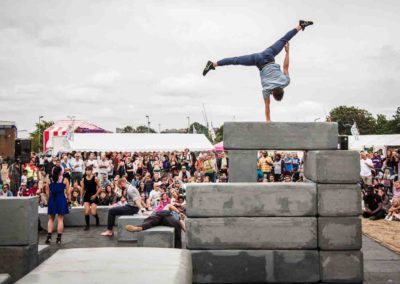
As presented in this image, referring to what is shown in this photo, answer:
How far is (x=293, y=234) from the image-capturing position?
6.86m

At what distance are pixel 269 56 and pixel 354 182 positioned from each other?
247 cm

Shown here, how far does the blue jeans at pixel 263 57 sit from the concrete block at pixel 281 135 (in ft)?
3.74

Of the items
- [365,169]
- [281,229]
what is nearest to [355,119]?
[365,169]

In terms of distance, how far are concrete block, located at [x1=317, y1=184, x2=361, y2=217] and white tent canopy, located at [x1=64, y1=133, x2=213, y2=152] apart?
20180 millimetres

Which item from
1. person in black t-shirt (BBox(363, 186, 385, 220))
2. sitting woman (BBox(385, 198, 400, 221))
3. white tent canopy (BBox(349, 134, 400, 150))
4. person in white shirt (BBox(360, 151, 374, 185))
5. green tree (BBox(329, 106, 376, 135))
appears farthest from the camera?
Result: green tree (BBox(329, 106, 376, 135))

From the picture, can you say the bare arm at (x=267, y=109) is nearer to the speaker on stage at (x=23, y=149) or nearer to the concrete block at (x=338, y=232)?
the concrete block at (x=338, y=232)

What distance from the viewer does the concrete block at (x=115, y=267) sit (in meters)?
2.45

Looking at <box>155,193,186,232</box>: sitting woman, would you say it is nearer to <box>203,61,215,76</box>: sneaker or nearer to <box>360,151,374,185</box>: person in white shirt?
<box>203,61,215,76</box>: sneaker

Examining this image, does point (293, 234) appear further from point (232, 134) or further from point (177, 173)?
point (177, 173)

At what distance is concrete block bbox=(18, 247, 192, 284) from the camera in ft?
8.02

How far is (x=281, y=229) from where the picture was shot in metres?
6.86

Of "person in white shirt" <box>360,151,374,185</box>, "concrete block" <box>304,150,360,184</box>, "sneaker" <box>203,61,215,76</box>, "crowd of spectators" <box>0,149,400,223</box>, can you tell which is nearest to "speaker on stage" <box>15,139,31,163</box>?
"crowd of spectators" <box>0,149,400,223</box>

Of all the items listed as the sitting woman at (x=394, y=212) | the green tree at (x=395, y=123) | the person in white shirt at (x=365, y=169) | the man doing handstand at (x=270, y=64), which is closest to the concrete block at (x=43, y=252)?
the man doing handstand at (x=270, y=64)

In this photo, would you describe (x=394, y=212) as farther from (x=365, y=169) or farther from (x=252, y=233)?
(x=252, y=233)
